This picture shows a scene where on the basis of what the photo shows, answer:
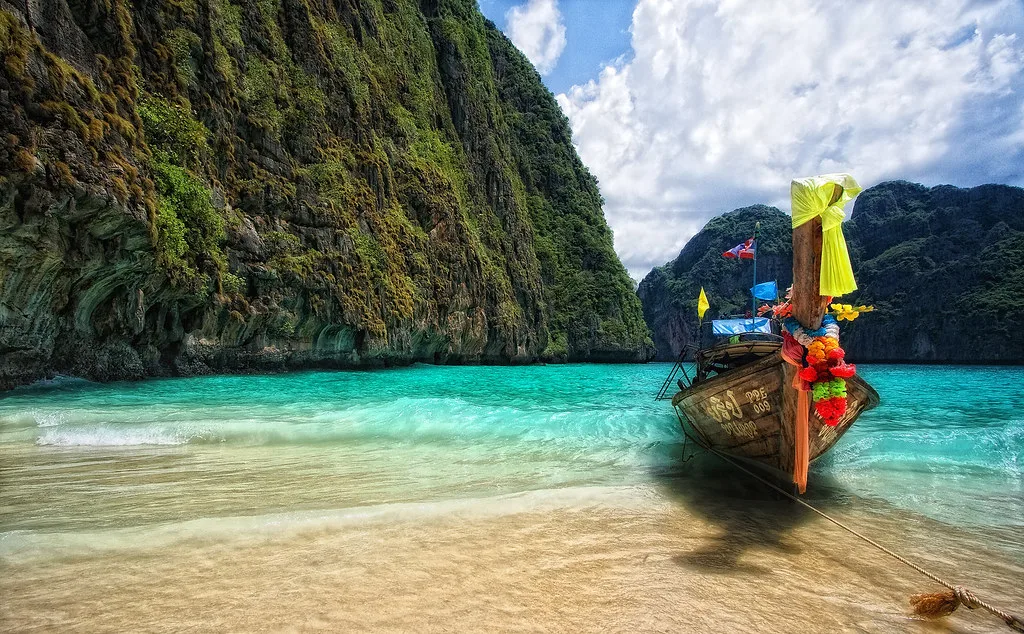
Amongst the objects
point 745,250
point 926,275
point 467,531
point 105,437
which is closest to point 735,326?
point 745,250

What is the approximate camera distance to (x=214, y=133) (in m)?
23.0

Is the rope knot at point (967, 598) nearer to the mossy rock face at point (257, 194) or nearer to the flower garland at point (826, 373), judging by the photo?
the flower garland at point (826, 373)

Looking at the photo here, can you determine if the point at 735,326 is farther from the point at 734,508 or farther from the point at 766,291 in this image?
the point at 734,508

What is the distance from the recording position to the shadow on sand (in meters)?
3.97

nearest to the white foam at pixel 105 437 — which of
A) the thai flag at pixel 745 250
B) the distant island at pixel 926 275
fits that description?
the thai flag at pixel 745 250

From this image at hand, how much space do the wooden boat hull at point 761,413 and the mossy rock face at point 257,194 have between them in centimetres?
1634

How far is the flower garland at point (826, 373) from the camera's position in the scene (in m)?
4.57

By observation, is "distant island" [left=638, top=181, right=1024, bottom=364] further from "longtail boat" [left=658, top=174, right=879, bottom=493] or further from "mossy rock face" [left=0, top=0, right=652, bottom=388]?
"longtail boat" [left=658, top=174, right=879, bottom=493]

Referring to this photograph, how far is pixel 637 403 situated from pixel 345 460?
10.6 m

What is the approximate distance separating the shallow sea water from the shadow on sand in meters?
Result: 0.04

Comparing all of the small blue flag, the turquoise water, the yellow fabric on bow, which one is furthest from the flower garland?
Answer: the small blue flag

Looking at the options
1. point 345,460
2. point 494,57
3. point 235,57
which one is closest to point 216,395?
point 345,460

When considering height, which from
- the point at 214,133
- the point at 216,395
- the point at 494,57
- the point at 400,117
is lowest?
the point at 216,395

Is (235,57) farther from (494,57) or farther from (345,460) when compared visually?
(494,57)
